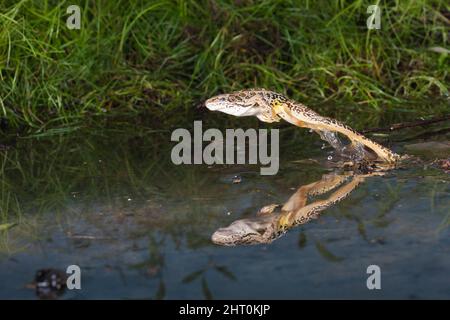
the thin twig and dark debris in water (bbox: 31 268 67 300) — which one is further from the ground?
the thin twig

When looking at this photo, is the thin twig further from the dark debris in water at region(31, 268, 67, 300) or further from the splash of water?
the dark debris in water at region(31, 268, 67, 300)

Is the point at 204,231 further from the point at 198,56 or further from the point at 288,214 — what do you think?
the point at 198,56

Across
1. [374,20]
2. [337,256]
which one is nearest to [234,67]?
[374,20]

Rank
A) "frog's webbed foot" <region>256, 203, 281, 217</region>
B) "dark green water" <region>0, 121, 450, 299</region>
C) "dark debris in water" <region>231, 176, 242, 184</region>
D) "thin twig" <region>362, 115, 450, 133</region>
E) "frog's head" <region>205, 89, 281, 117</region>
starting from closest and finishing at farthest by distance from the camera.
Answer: "dark green water" <region>0, 121, 450, 299</region>
"frog's webbed foot" <region>256, 203, 281, 217</region>
"dark debris in water" <region>231, 176, 242, 184</region>
"frog's head" <region>205, 89, 281, 117</region>
"thin twig" <region>362, 115, 450, 133</region>

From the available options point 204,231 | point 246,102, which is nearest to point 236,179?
point 246,102

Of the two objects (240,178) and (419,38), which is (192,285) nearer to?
(240,178)

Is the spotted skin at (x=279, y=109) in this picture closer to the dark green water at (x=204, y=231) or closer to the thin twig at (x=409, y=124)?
the dark green water at (x=204, y=231)

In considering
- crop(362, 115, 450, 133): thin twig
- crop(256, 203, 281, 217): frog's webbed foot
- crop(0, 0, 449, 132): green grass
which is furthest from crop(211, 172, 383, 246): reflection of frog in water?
crop(0, 0, 449, 132): green grass
